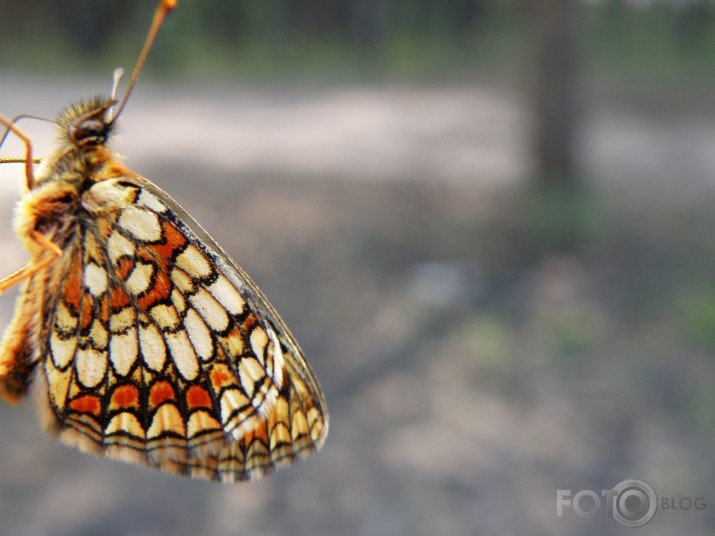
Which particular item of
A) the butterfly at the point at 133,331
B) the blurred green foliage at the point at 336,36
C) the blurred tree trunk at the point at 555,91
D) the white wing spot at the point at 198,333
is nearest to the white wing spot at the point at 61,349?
the butterfly at the point at 133,331

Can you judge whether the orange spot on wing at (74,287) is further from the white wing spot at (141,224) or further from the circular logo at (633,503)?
the circular logo at (633,503)

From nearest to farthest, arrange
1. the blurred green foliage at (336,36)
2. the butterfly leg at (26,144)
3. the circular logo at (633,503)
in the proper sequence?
the butterfly leg at (26,144) < the circular logo at (633,503) < the blurred green foliage at (336,36)

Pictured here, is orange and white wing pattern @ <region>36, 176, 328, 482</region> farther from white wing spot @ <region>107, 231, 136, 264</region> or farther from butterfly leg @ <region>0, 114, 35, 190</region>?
butterfly leg @ <region>0, 114, 35, 190</region>

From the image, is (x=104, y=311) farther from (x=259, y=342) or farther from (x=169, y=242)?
(x=259, y=342)

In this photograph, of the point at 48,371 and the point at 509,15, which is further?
the point at 509,15

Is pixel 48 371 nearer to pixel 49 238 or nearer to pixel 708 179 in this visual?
pixel 49 238

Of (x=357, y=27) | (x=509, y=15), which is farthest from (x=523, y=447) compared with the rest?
(x=509, y=15)
